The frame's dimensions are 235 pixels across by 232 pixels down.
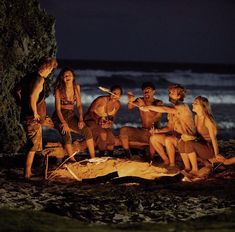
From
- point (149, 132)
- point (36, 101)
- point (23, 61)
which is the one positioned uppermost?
point (23, 61)

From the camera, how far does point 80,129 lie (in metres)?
8.14

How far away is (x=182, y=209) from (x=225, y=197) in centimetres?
92

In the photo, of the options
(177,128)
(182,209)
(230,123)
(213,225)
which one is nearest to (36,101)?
(177,128)

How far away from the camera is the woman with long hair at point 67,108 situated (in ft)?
26.1

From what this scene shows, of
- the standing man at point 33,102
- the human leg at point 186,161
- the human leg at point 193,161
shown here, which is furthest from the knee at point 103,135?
the human leg at point 193,161

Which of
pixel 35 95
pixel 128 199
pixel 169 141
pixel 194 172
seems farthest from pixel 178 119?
pixel 35 95

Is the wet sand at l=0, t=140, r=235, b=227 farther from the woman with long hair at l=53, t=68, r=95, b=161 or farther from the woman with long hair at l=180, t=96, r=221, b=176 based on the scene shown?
the woman with long hair at l=53, t=68, r=95, b=161

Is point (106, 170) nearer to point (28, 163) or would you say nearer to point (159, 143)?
point (159, 143)

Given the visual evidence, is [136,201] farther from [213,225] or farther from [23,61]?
[23,61]

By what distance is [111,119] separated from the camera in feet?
29.6

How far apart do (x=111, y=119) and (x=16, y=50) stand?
9.71 ft

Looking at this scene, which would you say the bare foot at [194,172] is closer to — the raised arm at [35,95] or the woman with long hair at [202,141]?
the woman with long hair at [202,141]

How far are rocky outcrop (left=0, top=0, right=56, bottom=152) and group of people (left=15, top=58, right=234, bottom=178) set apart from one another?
227 cm

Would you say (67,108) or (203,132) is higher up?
(67,108)
